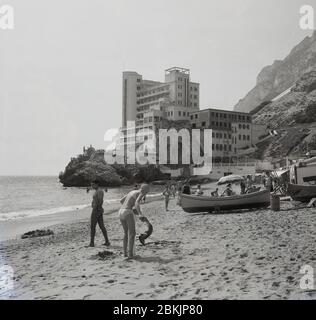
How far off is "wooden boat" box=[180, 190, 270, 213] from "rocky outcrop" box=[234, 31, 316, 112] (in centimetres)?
12951

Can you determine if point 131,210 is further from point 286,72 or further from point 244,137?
point 286,72

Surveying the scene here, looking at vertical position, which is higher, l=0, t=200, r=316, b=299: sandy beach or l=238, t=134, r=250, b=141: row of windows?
l=238, t=134, r=250, b=141: row of windows

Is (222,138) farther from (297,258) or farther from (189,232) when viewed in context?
(297,258)

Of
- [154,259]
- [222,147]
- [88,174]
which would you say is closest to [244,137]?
[222,147]

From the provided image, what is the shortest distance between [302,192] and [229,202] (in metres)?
4.00

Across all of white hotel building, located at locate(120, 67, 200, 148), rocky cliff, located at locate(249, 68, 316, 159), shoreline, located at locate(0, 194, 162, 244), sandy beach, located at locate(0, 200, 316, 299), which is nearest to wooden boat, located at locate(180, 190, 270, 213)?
sandy beach, located at locate(0, 200, 316, 299)

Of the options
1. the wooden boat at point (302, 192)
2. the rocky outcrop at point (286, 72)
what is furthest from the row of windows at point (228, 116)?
the rocky outcrop at point (286, 72)

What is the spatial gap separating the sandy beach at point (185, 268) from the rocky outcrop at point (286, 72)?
138450 millimetres

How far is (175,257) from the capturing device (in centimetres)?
905

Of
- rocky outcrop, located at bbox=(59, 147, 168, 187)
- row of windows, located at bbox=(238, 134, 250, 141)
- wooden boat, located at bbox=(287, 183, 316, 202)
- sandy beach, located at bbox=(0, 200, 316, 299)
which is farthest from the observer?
rocky outcrop, located at bbox=(59, 147, 168, 187)

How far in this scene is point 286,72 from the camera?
562ft

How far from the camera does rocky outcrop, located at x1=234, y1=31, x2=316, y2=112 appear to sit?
152125 millimetres

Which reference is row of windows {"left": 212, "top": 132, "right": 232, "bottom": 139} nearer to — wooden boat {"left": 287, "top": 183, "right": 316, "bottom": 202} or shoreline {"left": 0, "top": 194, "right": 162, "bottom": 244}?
shoreline {"left": 0, "top": 194, "right": 162, "bottom": 244}
